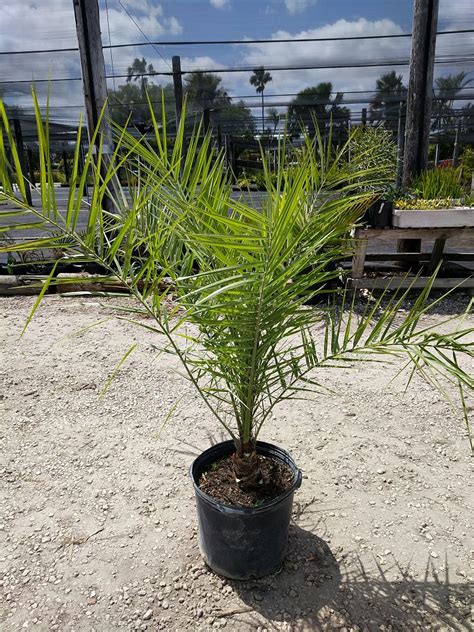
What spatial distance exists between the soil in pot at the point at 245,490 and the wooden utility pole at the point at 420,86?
12.7ft

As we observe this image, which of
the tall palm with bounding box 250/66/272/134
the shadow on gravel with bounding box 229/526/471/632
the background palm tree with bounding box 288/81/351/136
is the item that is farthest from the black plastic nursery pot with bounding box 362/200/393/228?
the shadow on gravel with bounding box 229/526/471/632

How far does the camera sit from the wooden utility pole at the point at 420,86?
4.20 m

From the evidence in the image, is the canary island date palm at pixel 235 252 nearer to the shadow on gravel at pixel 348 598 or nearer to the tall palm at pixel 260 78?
the shadow on gravel at pixel 348 598

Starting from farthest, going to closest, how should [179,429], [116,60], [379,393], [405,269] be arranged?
1. [116,60]
2. [405,269]
3. [379,393]
4. [179,429]

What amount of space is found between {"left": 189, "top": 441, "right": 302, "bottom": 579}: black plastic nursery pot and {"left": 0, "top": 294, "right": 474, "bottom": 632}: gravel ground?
56mm

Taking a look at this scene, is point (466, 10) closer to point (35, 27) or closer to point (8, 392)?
point (35, 27)

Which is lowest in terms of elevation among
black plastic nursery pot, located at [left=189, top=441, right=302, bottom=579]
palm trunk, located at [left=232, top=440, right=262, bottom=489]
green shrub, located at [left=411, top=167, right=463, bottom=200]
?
black plastic nursery pot, located at [left=189, top=441, right=302, bottom=579]

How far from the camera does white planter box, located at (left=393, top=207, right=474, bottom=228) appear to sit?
3.70 meters

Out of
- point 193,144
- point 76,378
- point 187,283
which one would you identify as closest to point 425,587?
point 187,283

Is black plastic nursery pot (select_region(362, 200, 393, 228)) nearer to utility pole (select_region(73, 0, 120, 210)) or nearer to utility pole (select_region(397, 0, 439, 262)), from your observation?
utility pole (select_region(397, 0, 439, 262))

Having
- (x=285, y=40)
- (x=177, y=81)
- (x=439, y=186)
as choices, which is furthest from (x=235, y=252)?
(x=285, y=40)

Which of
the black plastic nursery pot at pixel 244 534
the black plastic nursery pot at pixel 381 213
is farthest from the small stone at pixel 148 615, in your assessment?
the black plastic nursery pot at pixel 381 213

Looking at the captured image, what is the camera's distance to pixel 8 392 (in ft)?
8.88

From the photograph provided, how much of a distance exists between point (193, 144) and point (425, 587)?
1.50 m
